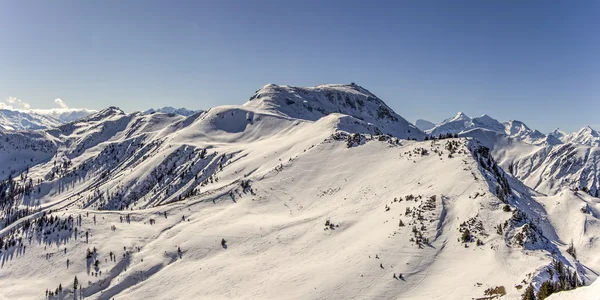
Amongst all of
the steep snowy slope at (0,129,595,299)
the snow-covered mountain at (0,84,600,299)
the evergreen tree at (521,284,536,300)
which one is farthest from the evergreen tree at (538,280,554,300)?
the steep snowy slope at (0,129,595,299)

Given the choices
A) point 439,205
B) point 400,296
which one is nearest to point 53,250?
point 400,296

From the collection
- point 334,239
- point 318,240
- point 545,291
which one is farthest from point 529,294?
point 318,240

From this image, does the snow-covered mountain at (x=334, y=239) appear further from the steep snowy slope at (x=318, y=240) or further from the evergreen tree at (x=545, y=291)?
the evergreen tree at (x=545, y=291)

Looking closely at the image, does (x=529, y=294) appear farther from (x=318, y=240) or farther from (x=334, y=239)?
(x=318, y=240)

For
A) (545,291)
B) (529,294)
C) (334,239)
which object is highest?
(334,239)

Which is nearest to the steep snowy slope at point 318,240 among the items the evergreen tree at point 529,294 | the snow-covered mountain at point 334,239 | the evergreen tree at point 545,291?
the snow-covered mountain at point 334,239

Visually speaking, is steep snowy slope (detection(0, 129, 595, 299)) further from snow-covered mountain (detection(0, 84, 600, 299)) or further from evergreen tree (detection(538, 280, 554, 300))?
evergreen tree (detection(538, 280, 554, 300))

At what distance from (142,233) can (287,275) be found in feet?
149

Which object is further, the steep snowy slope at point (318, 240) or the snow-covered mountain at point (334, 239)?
the steep snowy slope at point (318, 240)

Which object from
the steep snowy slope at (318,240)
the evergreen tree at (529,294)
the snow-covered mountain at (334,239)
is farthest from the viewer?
the steep snowy slope at (318,240)

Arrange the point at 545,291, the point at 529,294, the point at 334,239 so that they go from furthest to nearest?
the point at 334,239 < the point at 529,294 < the point at 545,291

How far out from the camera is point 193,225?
85.5 metres

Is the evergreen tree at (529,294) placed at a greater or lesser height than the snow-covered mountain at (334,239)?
lesser

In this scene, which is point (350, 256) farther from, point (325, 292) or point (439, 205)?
point (439, 205)
